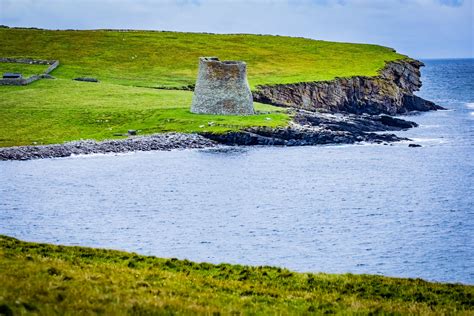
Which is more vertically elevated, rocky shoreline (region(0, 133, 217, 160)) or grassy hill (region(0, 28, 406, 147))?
grassy hill (region(0, 28, 406, 147))

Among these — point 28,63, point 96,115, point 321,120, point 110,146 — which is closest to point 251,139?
point 321,120

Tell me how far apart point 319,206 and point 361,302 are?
32.0 m

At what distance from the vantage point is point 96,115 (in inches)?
3565

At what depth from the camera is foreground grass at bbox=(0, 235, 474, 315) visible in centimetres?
2031

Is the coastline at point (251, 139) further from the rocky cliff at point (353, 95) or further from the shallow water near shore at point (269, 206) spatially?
the rocky cliff at point (353, 95)

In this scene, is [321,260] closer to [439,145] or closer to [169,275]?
[169,275]

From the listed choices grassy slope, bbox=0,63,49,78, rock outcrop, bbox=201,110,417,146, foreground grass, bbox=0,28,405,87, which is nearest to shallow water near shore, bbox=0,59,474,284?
rock outcrop, bbox=201,110,417,146

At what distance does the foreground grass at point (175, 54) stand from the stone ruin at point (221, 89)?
23804 millimetres

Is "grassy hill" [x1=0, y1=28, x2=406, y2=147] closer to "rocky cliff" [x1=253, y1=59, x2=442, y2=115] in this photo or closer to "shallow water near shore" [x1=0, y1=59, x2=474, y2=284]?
"rocky cliff" [x1=253, y1=59, x2=442, y2=115]

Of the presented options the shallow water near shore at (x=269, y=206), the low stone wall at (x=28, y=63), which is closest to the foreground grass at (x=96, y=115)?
the low stone wall at (x=28, y=63)

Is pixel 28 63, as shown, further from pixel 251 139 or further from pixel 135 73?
pixel 251 139

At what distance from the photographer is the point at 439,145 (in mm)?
87562

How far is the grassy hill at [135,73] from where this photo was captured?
284 feet

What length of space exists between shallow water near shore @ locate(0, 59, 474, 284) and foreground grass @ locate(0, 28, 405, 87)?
42553 millimetres
